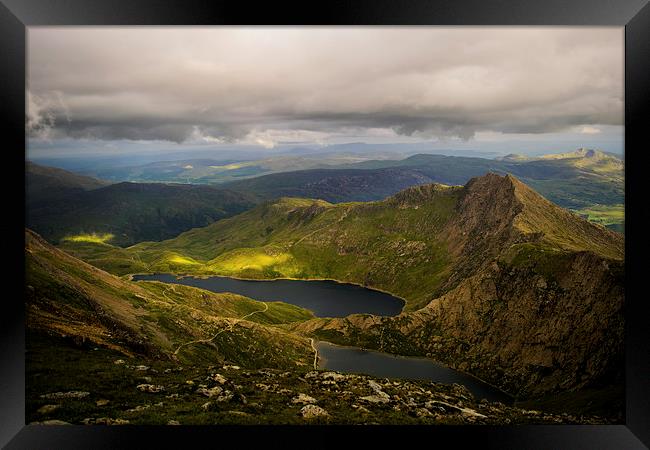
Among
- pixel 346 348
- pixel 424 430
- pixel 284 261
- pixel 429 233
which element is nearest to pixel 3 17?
pixel 424 430

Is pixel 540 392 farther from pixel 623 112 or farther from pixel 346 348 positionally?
pixel 623 112

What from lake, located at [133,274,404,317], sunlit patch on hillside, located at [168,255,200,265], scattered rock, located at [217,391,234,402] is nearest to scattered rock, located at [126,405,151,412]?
scattered rock, located at [217,391,234,402]

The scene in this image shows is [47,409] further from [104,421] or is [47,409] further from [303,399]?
[303,399]

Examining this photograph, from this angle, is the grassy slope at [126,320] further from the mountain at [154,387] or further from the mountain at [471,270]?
the mountain at [471,270]

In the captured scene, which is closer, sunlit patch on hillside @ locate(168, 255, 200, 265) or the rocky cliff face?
the rocky cliff face

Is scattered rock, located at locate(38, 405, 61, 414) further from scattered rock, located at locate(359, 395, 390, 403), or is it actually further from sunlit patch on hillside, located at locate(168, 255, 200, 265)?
sunlit patch on hillside, located at locate(168, 255, 200, 265)

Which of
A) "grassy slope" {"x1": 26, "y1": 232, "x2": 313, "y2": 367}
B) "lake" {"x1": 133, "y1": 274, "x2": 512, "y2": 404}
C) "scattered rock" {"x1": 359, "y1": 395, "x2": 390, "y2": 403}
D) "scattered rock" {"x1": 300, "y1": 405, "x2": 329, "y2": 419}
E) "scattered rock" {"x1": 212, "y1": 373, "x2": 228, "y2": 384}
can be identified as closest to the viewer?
"scattered rock" {"x1": 300, "y1": 405, "x2": 329, "y2": 419}
